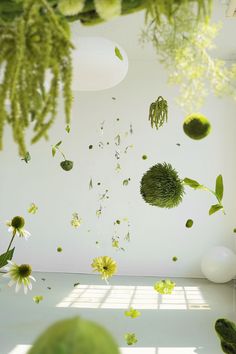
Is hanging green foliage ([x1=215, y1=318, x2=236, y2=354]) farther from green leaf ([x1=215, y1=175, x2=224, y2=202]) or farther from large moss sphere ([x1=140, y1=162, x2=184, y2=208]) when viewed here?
large moss sphere ([x1=140, y1=162, x2=184, y2=208])

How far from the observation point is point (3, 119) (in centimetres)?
36

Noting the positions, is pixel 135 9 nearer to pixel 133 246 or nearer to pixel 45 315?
pixel 45 315

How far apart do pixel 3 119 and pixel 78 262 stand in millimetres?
5385

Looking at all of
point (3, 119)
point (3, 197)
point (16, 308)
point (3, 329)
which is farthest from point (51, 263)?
point (3, 119)

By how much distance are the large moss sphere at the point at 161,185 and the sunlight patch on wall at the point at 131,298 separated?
3.17 m

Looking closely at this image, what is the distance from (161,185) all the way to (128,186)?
181 inches

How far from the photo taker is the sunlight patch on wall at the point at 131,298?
4.09 metres

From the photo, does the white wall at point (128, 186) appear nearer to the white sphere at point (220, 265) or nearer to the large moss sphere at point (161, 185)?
the white sphere at point (220, 265)

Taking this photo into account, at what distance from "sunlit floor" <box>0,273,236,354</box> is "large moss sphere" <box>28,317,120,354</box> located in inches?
98.3

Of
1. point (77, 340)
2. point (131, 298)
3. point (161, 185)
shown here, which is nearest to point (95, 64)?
point (161, 185)

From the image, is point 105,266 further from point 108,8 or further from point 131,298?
point 131,298

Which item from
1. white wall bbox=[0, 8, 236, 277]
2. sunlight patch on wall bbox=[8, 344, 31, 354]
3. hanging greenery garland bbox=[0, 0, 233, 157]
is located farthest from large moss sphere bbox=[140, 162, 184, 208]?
white wall bbox=[0, 8, 236, 277]

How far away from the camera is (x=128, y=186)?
220 inches

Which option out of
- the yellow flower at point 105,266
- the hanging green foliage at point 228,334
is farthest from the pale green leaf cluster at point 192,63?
the yellow flower at point 105,266
